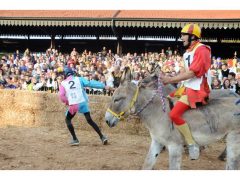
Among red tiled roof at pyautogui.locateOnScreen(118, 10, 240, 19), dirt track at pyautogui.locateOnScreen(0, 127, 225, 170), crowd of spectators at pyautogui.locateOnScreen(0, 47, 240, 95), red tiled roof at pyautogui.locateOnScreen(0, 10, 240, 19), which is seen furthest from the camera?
→ red tiled roof at pyautogui.locateOnScreen(0, 10, 240, 19)

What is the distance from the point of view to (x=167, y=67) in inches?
676

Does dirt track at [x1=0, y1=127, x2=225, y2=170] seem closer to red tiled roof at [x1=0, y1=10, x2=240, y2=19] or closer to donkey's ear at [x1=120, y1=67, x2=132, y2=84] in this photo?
donkey's ear at [x1=120, y1=67, x2=132, y2=84]

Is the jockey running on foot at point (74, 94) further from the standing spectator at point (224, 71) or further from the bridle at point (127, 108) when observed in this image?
the standing spectator at point (224, 71)

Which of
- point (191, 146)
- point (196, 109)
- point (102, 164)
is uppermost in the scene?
point (196, 109)

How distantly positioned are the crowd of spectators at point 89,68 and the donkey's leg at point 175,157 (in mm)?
7151

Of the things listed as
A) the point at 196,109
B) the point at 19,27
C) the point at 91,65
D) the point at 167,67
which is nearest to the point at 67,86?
the point at 196,109

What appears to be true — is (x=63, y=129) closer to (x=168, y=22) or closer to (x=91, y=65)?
(x=91, y=65)

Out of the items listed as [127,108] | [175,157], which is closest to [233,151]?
[175,157]

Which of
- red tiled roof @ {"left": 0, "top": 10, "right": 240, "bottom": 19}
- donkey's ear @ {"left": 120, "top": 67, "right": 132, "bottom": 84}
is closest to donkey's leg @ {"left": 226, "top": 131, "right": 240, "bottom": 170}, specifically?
donkey's ear @ {"left": 120, "top": 67, "right": 132, "bottom": 84}

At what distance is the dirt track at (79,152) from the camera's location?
9.38 metres

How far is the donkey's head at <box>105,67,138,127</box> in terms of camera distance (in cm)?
797

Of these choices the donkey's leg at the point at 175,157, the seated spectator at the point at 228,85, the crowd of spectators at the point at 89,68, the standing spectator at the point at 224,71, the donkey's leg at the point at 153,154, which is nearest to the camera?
the donkey's leg at the point at 175,157

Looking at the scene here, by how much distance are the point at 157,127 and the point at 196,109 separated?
0.72 meters

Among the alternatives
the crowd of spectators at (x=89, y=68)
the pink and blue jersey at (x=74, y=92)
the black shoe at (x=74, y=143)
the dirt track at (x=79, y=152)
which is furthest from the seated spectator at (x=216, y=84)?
the black shoe at (x=74, y=143)
